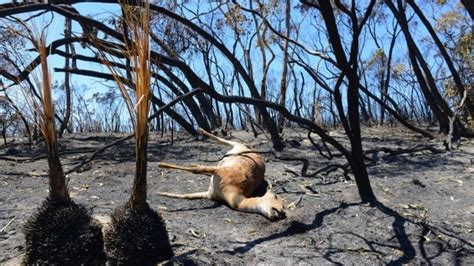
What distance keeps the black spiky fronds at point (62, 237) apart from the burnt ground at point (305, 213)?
33cm

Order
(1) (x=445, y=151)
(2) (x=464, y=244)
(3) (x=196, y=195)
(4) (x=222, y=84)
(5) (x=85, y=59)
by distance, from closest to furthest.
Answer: (2) (x=464, y=244) < (3) (x=196, y=195) < (1) (x=445, y=151) < (5) (x=85, y=59) < (4) (x=222, y=84)

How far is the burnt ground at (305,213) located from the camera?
393 cm

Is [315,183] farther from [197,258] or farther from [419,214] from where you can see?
[197,258]

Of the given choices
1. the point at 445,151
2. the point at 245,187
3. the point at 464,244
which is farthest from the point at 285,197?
the point at 445,151

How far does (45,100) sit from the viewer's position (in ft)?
11.3

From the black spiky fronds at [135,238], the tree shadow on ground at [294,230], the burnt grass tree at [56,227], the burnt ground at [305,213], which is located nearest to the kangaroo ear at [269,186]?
the burnt ground at [305,213]

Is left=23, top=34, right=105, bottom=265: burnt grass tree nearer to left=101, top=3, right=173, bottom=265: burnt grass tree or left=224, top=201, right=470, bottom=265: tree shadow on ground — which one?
left=101, top=3, right=173, bottom=265: burnt grass tree

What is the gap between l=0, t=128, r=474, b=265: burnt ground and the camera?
393 cm

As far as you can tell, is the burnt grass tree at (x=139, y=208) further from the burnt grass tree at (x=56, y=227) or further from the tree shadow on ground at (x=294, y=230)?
the tree shadow on ground at (x=294, y=230)

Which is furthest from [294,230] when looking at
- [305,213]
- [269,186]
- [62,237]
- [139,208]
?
[62,237]

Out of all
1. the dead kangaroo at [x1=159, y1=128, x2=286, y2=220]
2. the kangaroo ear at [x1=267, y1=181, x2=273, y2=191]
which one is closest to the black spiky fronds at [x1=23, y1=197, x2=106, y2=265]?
the dead kangaroo at [x1=159, y1=128, x2=286, y2=220]

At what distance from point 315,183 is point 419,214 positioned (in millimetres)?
1414

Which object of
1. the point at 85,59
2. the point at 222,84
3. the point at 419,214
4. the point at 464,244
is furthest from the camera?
the point at 222,84

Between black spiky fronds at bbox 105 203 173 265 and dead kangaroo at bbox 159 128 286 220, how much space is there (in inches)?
50.5
